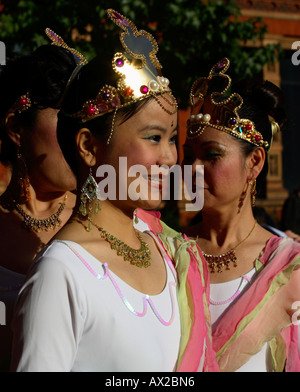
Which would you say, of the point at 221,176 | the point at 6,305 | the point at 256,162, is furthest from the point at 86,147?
the point at 256,162

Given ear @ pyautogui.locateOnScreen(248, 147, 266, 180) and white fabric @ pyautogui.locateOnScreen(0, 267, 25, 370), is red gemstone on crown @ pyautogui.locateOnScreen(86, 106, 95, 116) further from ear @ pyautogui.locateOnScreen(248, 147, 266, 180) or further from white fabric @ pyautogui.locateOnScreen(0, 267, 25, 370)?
ear @ pyautogui.locateOnScreen(248, 147, 266, 180)

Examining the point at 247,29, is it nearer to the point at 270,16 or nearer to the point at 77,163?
the point at 77,163

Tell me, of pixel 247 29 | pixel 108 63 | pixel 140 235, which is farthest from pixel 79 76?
pixel 247 29

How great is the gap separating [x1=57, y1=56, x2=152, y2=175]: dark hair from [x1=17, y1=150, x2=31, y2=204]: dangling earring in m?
0.57

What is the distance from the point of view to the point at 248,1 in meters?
11.1

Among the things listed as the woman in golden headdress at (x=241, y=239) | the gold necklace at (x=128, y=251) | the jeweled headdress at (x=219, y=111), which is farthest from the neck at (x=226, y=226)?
the gold necklace at (x=128, y=251)

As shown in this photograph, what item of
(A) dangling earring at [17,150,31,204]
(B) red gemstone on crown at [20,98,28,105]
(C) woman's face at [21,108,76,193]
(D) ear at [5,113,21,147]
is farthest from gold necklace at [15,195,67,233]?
(B) red gemstone on crown at [20,98,28,105]

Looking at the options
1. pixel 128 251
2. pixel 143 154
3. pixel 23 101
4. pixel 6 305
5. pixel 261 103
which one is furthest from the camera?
pixel 261 103

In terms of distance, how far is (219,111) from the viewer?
102 inches

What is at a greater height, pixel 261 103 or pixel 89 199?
pixel 261 103

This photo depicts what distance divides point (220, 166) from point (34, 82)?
93 centimetres

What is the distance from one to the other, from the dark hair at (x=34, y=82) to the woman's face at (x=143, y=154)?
0.44 m

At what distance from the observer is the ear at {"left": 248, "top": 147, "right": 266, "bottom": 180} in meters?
2.60

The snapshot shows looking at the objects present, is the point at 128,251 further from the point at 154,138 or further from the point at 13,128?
the point at 13,128
